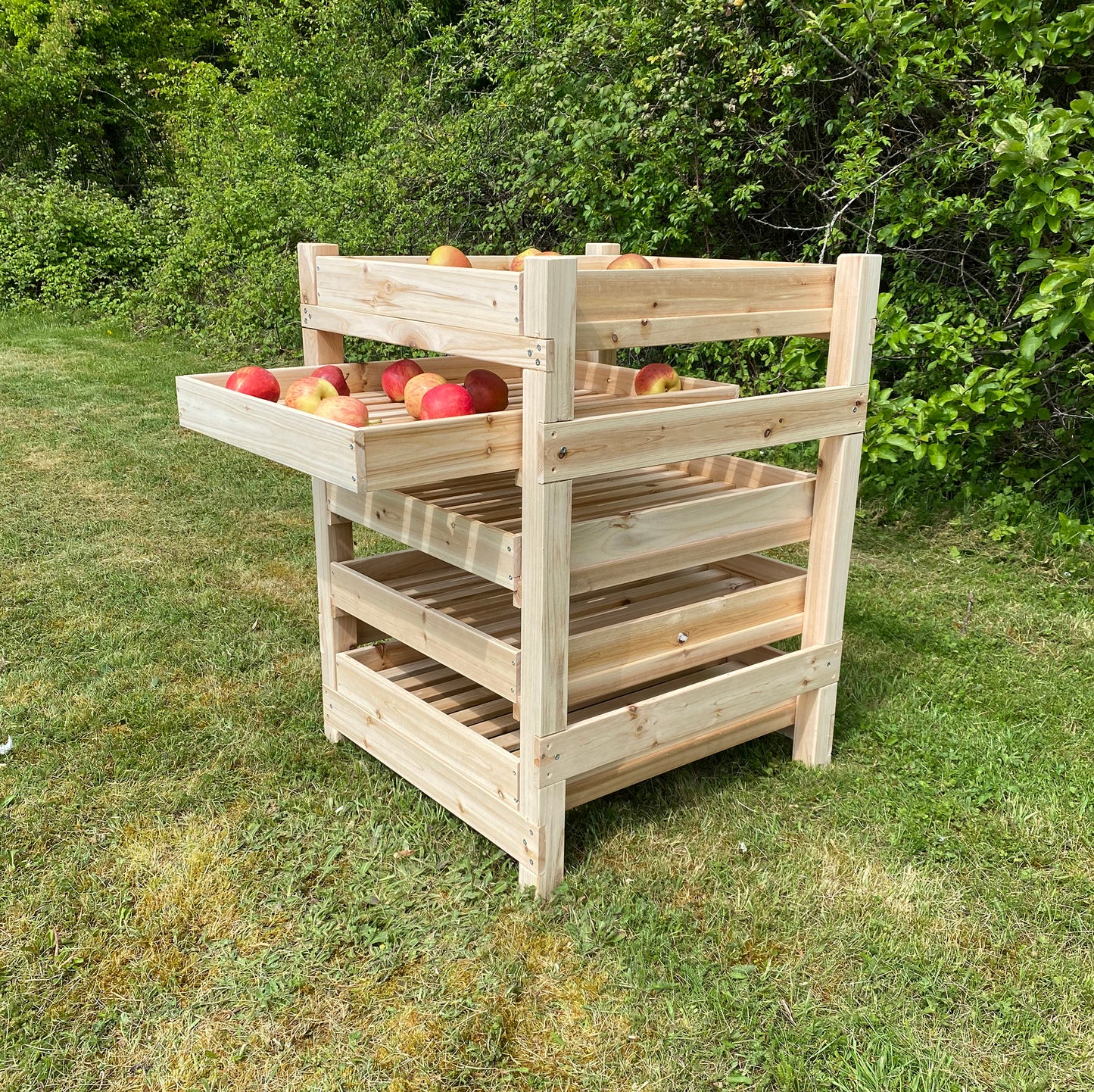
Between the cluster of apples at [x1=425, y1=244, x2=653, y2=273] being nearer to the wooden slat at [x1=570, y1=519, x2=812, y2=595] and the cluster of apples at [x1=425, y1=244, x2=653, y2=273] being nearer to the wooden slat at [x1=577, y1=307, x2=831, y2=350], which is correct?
the wooden slat at [x1=577, y1=307, x2=831, y2=350]

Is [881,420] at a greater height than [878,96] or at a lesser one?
lesser

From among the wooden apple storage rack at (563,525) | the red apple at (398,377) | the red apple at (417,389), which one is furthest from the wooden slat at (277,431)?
the red apple at (398,377)

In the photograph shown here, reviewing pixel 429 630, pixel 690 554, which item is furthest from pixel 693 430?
pixel 429 630

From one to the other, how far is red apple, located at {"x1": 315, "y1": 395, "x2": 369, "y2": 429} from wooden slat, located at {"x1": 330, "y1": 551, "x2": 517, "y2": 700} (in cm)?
56

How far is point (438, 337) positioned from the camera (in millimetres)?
2320

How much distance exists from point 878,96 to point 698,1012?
4.14 metres

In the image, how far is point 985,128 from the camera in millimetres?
4496

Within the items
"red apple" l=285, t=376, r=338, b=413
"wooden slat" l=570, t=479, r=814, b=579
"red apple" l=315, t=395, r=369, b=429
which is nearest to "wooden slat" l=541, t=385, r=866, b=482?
"wooden slat" l=570, t=479, r=814, b=579

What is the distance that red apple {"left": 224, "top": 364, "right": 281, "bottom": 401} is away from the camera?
2357 mm

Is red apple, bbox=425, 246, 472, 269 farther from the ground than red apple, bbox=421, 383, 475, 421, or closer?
farther from the ground

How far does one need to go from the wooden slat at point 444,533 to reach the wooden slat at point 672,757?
1.76ft

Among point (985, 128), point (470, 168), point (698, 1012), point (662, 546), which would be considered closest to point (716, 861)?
point (698, 1012)

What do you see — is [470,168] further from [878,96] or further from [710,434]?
[710,434]

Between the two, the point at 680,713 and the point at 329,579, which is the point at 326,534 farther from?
the point at 680,713
